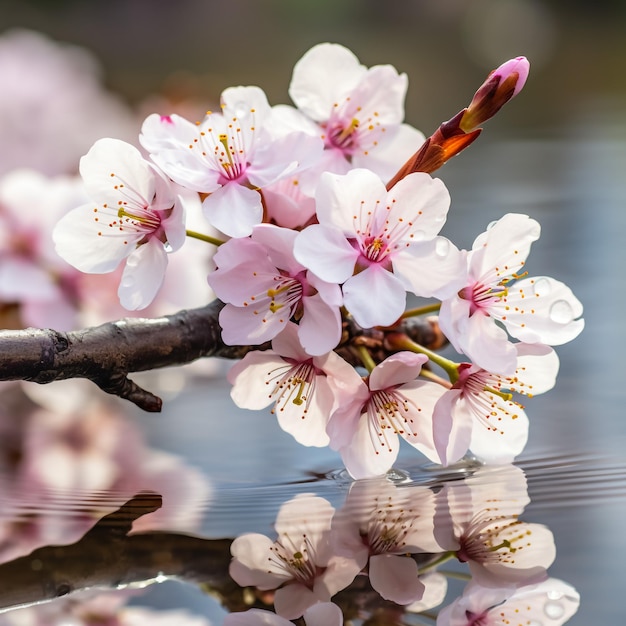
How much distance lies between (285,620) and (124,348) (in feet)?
0.64

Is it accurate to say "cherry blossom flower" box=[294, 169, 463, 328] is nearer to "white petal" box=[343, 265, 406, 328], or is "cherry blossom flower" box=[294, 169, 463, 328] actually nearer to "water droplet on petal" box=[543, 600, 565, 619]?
"white petal" box=[343, 265, 406, 328]

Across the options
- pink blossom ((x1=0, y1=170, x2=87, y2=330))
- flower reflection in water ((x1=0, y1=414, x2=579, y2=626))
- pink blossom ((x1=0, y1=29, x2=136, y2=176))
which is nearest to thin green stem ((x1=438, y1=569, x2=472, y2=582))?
flower reflection in water ((x1=0, y1=414, x2=579, y2=626))

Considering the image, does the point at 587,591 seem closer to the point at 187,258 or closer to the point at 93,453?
the point at 93,453

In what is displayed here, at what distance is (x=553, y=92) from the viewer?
10.0 ft

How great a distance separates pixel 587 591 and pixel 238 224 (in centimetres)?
23

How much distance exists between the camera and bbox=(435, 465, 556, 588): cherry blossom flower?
1.35ft

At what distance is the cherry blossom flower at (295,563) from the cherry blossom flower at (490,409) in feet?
0.24

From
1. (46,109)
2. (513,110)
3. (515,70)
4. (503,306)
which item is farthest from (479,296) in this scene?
(513,110)

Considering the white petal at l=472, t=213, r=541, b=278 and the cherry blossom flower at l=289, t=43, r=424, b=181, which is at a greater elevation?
the cherry blossom flower at l=289, t=43, r=424, b=181

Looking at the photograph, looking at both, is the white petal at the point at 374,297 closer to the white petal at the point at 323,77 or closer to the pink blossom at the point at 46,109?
the white petal at the point at 323,77

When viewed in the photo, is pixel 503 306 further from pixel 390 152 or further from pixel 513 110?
pixel 513 110

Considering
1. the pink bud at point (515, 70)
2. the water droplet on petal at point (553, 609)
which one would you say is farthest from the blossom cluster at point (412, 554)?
the pink bud at point (515, 70)

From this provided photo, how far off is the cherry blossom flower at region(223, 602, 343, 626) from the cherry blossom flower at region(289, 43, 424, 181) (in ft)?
0.99

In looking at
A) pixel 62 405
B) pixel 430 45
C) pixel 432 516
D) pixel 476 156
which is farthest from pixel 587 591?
pixel 430 45
